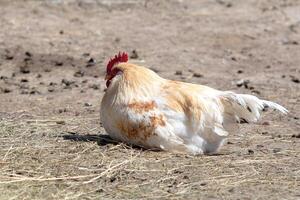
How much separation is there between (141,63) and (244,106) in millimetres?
4285

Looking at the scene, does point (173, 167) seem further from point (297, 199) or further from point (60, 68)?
point (60, 68)

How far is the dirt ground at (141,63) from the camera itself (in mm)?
6160

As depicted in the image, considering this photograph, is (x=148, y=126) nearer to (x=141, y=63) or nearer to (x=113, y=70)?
(x=113, y=70)

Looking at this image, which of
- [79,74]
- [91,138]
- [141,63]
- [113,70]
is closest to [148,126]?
[113,70]

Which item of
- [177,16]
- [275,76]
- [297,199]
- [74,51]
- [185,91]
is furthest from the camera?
[177,16]

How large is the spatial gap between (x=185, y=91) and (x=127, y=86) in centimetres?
48

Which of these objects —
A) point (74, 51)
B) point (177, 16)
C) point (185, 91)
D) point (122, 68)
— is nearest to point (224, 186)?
point (185, 91)

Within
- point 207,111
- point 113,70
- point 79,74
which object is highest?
point 113,70

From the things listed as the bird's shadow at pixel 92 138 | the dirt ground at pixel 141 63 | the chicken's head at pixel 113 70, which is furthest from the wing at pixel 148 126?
the chicken's head at pixel 113 70

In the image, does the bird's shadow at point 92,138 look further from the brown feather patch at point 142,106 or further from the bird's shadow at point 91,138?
the brown feather patch at point 142,106

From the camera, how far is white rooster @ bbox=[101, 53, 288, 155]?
679 centimetres

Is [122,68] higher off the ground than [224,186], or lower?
higher

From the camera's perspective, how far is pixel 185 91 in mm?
6961

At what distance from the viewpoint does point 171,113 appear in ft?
22.3
